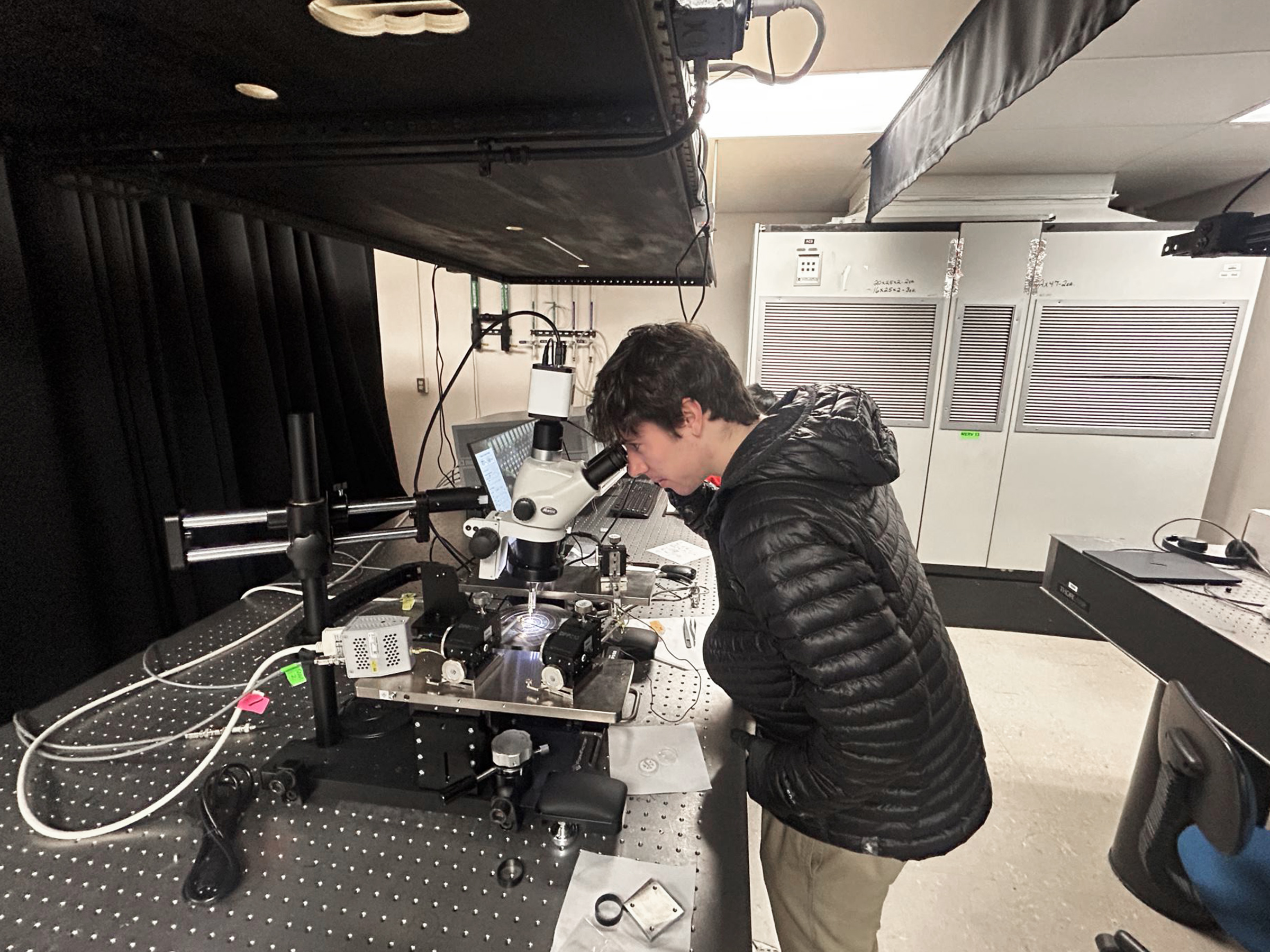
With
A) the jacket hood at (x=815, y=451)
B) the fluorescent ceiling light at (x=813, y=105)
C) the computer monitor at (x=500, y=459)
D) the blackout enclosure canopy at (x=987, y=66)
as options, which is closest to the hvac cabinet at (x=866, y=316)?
the fluorescent ceiling light at (x=813, y=105)

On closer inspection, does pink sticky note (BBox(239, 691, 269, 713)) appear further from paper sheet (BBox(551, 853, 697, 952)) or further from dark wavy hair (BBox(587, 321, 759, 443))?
dark wavy hair (BBox(587, 321, 759, 443))

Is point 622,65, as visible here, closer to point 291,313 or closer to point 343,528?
point 343,528

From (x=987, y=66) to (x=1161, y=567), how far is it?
156 cm

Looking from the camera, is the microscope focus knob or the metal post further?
the microscope focus knob

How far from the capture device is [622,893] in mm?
696

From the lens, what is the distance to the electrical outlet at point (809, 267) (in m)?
2.89

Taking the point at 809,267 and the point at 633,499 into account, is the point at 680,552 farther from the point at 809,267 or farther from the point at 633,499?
the point at 809,267

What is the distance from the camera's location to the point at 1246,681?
4.18 feet

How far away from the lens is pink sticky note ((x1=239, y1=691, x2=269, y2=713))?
3.27 ft

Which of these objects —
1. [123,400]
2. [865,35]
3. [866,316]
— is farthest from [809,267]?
[123,400]

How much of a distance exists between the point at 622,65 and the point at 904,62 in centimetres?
174

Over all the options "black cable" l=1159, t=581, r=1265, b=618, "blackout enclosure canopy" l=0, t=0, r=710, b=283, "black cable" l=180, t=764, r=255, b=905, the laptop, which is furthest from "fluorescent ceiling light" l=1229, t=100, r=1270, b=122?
"black cable" l=180, t=764, r=255, b=905

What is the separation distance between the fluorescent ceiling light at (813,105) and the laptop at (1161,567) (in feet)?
5.54

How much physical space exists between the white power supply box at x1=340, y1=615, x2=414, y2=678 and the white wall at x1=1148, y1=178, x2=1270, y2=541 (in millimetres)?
3926
